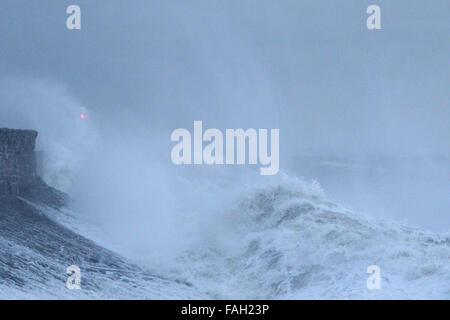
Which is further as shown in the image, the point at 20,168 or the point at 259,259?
the point at 20,168

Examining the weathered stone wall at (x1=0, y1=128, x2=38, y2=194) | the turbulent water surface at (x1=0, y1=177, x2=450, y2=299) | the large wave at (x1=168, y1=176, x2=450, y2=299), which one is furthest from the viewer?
the weathered stone wall at (x1=0, y1=128, x2=38, y2=194)

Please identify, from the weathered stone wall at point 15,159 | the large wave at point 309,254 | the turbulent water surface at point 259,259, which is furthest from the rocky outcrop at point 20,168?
the large wave at point 309,254

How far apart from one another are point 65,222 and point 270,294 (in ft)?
24.7

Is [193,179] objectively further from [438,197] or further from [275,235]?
[438,197]

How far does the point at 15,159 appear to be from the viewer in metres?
15.8

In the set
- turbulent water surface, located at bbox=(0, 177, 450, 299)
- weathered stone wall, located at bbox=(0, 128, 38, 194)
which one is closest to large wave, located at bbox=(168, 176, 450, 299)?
turbulent water surface, located at bbox=(0, 177, 450, 299)

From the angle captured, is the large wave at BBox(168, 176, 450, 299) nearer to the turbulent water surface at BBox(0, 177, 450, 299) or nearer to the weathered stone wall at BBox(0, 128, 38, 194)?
the turbulent water surface at BBox(0, 177, 450, 299)

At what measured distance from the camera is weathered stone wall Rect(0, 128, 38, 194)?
1519 centimetres

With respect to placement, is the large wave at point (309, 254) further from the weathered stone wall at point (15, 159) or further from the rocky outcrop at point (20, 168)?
the weathered stone wall at point (15, 159)

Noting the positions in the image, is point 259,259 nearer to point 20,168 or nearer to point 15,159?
point 15,159

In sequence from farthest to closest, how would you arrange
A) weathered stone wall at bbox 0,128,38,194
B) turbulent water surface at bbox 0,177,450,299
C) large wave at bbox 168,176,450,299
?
weathered stone wall at bbox 0,128,38,194 → turbulent water surface at bbox 0,177,450,299 → large wave at bbox 168,176,450,299

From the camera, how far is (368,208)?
99.6 ft

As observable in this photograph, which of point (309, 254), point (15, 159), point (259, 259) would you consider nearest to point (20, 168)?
point (15, 159)
